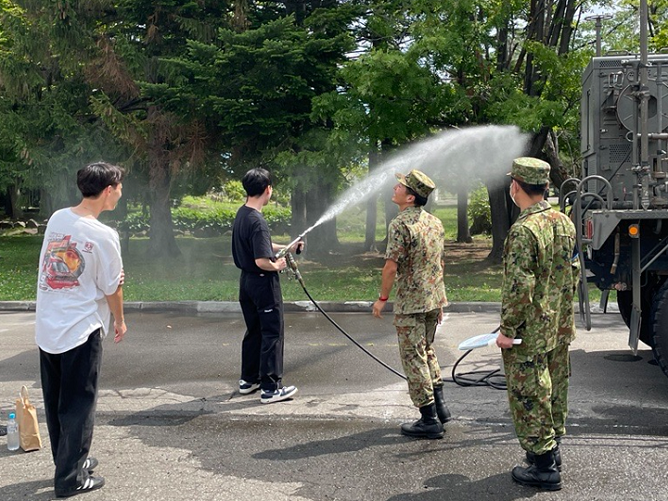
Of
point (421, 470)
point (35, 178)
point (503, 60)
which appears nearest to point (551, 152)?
point (503, 60)

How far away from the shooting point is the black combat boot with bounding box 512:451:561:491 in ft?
13.6

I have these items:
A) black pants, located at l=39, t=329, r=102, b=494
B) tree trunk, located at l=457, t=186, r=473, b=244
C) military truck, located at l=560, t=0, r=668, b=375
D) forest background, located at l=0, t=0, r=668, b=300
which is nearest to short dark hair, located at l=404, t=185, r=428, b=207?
military truck, located at l=560, t=0, r=668, b=375

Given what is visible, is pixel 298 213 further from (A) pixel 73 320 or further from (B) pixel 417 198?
(A) pixel 73 320

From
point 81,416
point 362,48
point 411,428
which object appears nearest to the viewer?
point 81,416

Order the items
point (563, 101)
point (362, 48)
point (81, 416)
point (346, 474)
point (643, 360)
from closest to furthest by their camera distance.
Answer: point (81, 416)
point (346, 474)
point (643, 360)
point (563, 101)
point (362, 48)

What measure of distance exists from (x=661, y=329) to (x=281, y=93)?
436 inches

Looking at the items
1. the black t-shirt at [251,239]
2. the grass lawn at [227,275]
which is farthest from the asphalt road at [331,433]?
the grass lawn at [227,275]

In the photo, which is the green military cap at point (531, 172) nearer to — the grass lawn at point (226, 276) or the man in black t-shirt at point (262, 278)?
the man in black t-shirt at point (262, 278)

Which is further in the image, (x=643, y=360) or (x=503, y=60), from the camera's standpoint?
(x=503, y=60)

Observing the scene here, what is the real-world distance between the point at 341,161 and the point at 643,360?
8625mm

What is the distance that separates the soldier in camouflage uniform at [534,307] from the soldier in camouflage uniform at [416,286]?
0.89m

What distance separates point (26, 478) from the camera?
4469 mm

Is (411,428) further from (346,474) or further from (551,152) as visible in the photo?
(551,152)

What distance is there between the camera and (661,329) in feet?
18.8
